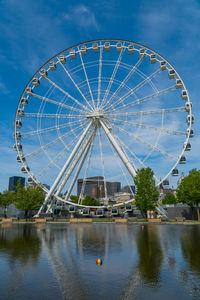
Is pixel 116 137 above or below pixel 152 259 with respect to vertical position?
above

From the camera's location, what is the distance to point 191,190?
40.1m

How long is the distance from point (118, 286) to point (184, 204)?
41489 mm

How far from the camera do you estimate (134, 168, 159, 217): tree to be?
37.5 metres

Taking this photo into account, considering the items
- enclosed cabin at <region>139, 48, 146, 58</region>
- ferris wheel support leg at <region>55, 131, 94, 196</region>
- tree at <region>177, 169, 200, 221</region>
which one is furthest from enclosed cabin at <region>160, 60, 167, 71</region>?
tree at <region>177, 169, 200, 221</region>

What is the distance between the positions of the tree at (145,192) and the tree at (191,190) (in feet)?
20.5

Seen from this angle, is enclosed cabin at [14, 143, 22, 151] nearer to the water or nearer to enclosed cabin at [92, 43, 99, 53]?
enclosed cabin at [92, 43, 99, 53]

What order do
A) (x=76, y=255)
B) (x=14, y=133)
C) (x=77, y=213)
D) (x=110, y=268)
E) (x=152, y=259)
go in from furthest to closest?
(x=77, y=213) < (x=14, y=133) < (x=76, y=255) < (x=152, y=259) < (x=110, y=268)

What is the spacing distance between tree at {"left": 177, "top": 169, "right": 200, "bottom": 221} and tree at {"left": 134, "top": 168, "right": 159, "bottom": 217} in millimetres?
6248

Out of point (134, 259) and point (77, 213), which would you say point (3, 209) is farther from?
point (134, 259)

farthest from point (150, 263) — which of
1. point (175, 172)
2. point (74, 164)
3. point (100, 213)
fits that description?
point (100, 213)

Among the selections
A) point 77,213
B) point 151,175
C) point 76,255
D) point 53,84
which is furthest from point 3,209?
point 76,255

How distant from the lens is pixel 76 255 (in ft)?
36.9

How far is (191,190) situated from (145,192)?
328 inches

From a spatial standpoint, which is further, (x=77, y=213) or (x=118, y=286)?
(x=77, y=213)
